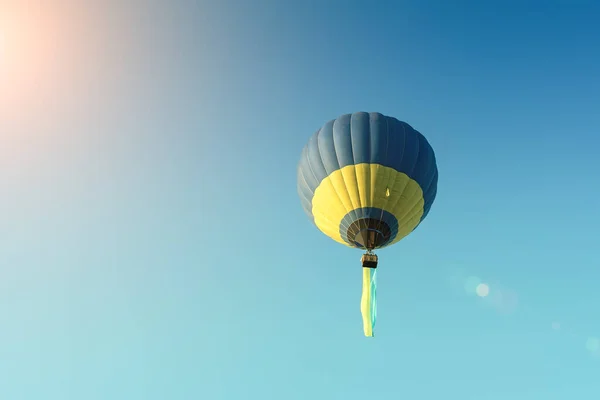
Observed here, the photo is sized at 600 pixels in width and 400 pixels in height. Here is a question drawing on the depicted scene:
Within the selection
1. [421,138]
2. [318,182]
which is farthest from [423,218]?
[318,182]

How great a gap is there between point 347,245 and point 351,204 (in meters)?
2.04

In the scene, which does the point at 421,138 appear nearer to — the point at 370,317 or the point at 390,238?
the point at 390,238

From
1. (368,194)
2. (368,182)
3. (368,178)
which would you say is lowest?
(368,194)

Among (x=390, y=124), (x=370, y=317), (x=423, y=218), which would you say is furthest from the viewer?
(x=423, y=218)

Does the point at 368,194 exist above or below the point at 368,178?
below

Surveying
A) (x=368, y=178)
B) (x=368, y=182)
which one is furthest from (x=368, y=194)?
(x=368, y=178)

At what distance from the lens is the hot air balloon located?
697 inches

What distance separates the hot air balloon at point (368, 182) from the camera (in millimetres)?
17703

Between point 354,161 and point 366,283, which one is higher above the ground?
point 354,161

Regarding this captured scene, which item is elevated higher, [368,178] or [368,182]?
[368,178]

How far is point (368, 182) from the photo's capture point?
1769 centimetres

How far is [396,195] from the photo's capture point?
17938 mm

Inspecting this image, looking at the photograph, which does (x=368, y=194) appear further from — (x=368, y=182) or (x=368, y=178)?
(x=368, y=178)

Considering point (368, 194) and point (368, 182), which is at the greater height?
point (368, 182)
